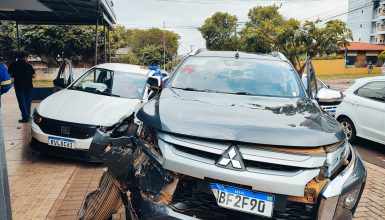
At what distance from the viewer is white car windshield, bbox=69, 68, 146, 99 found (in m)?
7.06

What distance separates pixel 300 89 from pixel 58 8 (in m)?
8.48

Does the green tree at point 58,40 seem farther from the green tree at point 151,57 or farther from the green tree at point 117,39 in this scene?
the green tree at point 151,57

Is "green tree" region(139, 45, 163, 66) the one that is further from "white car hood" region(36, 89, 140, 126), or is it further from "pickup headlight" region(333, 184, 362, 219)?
"pickup headlight" region(333, 184, 362, 219)

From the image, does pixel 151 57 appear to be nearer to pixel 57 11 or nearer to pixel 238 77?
pixel 57 11

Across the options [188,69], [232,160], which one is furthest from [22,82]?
[232,160]

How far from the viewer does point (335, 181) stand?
259 centimetres

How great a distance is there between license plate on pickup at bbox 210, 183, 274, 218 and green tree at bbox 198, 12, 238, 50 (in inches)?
2120

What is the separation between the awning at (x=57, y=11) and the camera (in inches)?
365

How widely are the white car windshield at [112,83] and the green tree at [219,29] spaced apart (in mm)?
48701

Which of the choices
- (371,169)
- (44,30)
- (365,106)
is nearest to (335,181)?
(371,169)

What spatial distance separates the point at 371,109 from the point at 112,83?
5.31 meters

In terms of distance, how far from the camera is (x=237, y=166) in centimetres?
247

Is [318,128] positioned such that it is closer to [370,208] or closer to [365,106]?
[370,208]

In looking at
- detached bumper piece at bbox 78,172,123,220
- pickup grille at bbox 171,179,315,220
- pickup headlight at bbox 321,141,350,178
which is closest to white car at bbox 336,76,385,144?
pickup headlight at bbox 321,141,350,178
